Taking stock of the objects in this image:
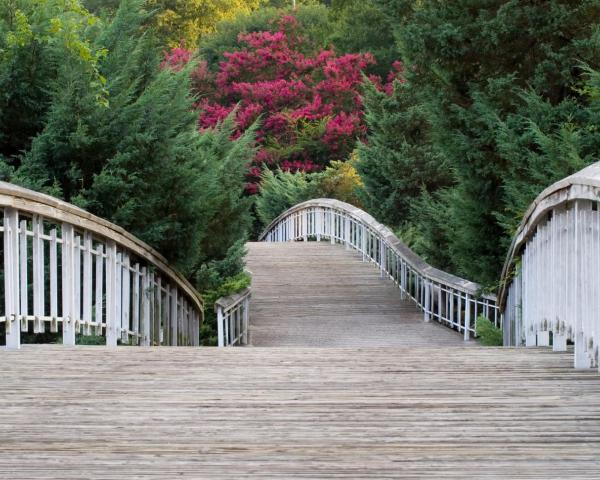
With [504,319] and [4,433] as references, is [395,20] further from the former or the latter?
[4,433]

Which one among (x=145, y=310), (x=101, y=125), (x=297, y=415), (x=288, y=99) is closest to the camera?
(x=297, y=415)

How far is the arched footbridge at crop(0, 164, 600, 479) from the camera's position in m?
4.42

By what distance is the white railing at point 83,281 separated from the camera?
777 centimetres

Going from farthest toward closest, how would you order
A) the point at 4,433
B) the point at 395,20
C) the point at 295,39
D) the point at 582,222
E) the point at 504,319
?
the point at 295,39 < the point at 395,20 < the point at 504,319 < the point at 582,222 < the point at 4,433

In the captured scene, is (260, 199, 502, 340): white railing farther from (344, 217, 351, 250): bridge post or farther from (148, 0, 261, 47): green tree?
(148, 0, 261, 47): green tree

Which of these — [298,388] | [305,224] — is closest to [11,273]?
[298,388]

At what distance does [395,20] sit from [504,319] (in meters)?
5.87

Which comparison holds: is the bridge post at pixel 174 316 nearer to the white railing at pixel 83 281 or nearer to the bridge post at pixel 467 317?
the white railing at pixel 83 281

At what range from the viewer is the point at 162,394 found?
5836 millimetres

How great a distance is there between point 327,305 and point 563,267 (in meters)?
10.8

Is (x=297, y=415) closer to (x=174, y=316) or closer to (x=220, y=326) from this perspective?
(x=174, y=316)

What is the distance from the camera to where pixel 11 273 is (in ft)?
25.4

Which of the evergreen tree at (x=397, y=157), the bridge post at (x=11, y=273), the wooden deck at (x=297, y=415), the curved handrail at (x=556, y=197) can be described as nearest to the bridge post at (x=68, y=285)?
the bridge post at (x=11, y=273)

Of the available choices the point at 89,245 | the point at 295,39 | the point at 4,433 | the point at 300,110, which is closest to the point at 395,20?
the point at 89,245
